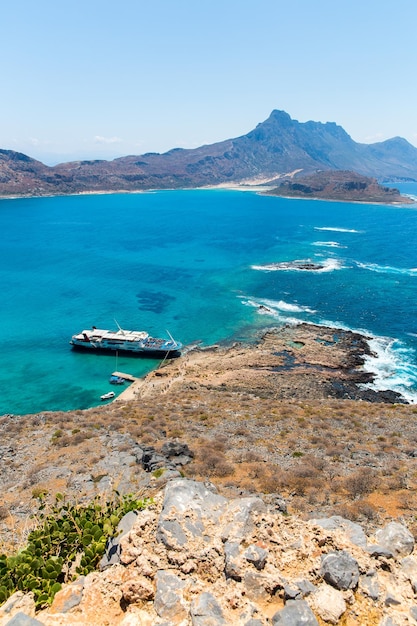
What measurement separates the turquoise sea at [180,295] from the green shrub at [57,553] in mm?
40436

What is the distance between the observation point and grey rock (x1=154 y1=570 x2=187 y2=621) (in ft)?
40.9

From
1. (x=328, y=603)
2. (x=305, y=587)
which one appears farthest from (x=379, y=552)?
(x=305, y=587)

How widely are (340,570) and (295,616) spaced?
227cm

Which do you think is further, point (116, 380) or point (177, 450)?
point (116, 380)

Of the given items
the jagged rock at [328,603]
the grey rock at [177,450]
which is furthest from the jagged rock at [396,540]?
the grey rock at [177,450]

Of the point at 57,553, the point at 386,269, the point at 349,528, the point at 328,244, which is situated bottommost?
the point at 386,269

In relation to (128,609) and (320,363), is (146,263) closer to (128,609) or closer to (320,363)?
(320,363)

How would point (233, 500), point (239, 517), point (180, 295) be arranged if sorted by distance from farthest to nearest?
point (180, 295) → point (233, 500) → point (239, 517)

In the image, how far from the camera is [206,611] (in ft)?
40.1

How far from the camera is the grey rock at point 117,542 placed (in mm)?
15212

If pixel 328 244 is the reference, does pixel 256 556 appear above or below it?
above

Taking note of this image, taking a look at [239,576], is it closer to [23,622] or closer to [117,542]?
[117,542]

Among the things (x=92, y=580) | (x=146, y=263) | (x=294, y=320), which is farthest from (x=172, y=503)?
(x=146, y=263)

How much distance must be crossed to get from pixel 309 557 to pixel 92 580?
7700 mm
